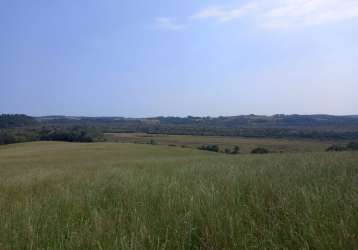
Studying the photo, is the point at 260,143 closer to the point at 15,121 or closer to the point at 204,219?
the point at 204,219

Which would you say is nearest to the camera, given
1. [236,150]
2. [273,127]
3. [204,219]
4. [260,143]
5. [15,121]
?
[204,219]

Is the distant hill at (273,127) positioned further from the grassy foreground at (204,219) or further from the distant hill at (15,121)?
the grassy foreground at (204,219)

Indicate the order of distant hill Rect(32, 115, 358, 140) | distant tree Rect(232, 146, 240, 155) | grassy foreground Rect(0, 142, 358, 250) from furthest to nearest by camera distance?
distant hill Rect(32, 115, 358, 140), distant tree Rect(232, 146, 240, 155), grassy foreground Rect(0, 142, 358, 250)

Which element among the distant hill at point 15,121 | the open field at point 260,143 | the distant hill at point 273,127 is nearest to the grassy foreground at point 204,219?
the open field at point 260,143

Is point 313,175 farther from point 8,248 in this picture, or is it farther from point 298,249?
point 8,248

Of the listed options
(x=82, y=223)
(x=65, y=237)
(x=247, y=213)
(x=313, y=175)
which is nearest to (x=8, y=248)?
(x=65, y=237)

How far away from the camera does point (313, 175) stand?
534cm

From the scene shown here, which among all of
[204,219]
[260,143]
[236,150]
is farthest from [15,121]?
[204,219]

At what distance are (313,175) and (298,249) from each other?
2639mm

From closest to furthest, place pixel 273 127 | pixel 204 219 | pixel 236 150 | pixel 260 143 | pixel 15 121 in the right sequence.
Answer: pixel 204 219 → pixel 236 150 → pixel 260 143 → pixel 273 127 → pixel 15 121

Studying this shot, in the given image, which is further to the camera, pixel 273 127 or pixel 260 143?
pixel 273 127

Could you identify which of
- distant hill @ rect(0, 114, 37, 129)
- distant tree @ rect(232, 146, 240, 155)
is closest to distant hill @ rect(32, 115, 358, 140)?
distant hill @ rect(0, 114, 37, 129)

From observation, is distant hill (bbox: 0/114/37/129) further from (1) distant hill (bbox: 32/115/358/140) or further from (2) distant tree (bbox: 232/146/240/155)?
(2) distant tree (bbox: 232/146/240/155)

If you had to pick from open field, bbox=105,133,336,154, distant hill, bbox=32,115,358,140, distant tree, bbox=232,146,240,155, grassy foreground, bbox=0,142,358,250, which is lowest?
distant tree, bbox=232,146,240,155
